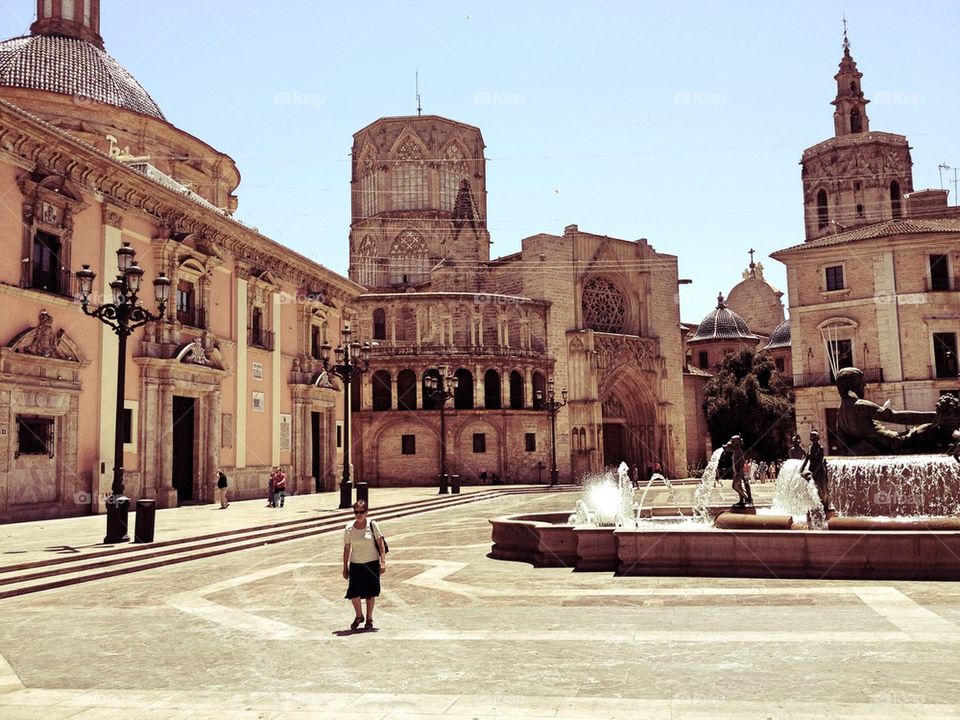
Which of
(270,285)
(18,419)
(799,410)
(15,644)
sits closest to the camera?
(15,644)

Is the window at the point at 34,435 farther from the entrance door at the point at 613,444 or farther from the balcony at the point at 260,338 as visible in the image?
the entrance door at the point at 613,444

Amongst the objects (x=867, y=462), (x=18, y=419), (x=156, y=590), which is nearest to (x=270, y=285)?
(x=18, y=419)

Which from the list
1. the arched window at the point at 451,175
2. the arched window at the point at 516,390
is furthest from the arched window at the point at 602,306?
the arched window at the point at 451,175

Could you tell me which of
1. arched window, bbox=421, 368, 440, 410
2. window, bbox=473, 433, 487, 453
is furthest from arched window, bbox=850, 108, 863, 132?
arched window, bbox=421, 368, 440, 410

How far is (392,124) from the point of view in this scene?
59.0 metres

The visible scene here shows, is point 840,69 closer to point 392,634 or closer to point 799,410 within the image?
point 799,410

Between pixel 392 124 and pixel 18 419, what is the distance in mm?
43404

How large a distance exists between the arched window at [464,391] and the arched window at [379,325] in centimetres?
500

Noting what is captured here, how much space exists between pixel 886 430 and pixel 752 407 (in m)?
37.3

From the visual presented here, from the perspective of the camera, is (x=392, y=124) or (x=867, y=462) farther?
(x=392, y=124)

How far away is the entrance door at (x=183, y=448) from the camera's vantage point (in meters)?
26.0

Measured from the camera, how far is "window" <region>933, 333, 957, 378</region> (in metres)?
38.0

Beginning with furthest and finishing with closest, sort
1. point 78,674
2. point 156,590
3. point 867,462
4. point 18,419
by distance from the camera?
point 18,419
point 867,462
point 156,590
point 78,674

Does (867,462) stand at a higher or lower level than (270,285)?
lower
